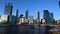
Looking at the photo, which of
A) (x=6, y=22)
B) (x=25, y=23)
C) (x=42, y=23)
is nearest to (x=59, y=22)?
(x=42, y=23)

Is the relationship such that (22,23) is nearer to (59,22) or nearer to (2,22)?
(2,22)

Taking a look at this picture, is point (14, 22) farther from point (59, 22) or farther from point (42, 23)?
point (59, 22)

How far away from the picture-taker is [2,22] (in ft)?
346

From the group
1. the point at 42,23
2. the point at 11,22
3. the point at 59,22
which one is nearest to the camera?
the point at 59,22

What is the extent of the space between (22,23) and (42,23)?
70.1 ft

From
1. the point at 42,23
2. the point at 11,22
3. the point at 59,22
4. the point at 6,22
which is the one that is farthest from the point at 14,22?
the point at 59,22

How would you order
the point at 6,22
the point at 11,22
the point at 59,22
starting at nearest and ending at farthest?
the point at 59,22 < the point at 6,22 < the point at 11,22

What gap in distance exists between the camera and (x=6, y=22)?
337ft

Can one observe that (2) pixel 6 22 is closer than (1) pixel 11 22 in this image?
Yes

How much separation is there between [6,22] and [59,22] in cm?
4727

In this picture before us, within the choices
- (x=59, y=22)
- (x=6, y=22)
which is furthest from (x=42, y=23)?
(x=6, y=22)

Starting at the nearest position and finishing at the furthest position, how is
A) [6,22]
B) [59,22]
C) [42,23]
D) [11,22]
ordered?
[59,22] < [6,22] < [11,22] < [42,23]

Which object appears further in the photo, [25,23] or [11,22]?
[25,23]

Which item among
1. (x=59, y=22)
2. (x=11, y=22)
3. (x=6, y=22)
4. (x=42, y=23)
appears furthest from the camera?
(x=42, y=23)
